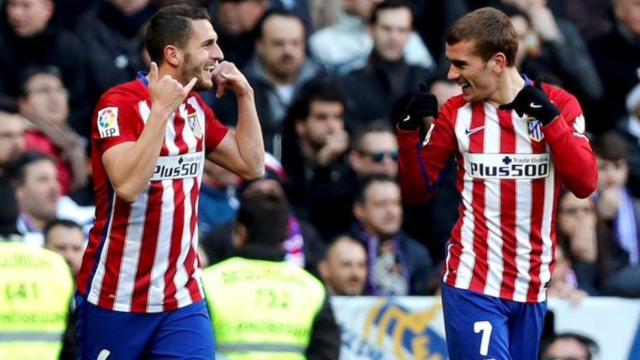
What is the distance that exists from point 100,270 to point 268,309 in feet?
3.03

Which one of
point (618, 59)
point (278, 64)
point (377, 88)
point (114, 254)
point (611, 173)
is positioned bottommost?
point (114, 254)

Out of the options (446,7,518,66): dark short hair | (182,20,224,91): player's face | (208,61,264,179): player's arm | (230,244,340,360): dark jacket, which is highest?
(446,7,518,66): dark short hair

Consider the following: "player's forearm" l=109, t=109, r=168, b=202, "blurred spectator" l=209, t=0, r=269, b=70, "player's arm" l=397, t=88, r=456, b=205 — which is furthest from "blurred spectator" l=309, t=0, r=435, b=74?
"player's forearm" l=109, t=109, r=168, b=202

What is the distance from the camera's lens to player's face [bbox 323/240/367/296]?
12086mm

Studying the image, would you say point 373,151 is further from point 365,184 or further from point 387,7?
point 387,7

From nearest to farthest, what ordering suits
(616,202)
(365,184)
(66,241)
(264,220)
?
(264,220), (66,241), (365,184), (616,202)

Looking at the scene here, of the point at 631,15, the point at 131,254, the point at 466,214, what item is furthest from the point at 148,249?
the point at 631,15

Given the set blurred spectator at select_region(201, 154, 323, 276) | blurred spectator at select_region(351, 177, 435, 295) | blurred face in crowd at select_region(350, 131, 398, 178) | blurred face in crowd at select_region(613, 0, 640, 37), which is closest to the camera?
blurred spectator at select_region(201, 154, 323, 276)

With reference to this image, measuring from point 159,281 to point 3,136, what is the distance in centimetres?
430

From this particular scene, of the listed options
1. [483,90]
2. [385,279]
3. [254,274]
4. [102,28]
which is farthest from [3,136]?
[483,90]

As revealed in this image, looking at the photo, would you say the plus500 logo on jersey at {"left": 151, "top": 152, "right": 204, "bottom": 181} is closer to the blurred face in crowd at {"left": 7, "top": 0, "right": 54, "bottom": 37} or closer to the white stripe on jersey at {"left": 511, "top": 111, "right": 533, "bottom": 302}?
the white stripe on jersey at {"left": 511, "top": 111, "right": 533, "bottom": 302}

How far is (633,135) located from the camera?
14336 mm

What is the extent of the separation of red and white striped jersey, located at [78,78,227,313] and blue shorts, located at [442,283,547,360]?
125cm

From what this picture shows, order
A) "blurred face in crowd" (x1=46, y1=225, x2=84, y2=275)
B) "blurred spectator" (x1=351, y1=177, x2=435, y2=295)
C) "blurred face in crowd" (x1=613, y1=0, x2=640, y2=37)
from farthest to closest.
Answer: "blurred face in crowd" (x1=613, y1=0, x2=640, y2=37) < "blurred spectator" (x1=351, y1=177, x2=435, y2=295) < "blurred face in crowd" (x1=46, y1=225, x2=84, y2=275)
